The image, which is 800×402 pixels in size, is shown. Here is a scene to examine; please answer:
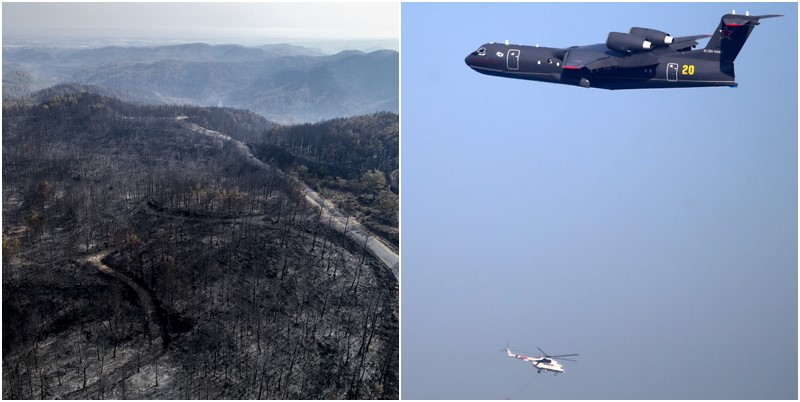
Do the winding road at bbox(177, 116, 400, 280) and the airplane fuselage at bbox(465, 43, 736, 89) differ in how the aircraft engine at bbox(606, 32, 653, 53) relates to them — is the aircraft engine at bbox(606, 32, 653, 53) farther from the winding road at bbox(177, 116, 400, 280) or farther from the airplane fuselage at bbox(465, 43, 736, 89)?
the winding road at bbox(177, 116, 400, 280)

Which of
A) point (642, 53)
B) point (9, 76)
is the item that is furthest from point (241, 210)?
point (642, 53)

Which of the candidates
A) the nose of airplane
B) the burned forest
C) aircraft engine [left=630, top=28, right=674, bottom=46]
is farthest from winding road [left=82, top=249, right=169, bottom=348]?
→ aircraft engine [left=630, top=28, right=674, bottom=46]

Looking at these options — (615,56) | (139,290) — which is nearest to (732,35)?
(615,56)

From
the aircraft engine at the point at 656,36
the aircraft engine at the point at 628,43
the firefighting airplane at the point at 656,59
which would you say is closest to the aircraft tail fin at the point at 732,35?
the firefighting airplane at the point at 656,59

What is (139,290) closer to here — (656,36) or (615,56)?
(615,56)

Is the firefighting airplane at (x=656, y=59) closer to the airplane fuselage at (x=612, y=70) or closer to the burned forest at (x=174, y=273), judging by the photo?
the airplane fuselage at (x=612, y=70)

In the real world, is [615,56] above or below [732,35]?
below
